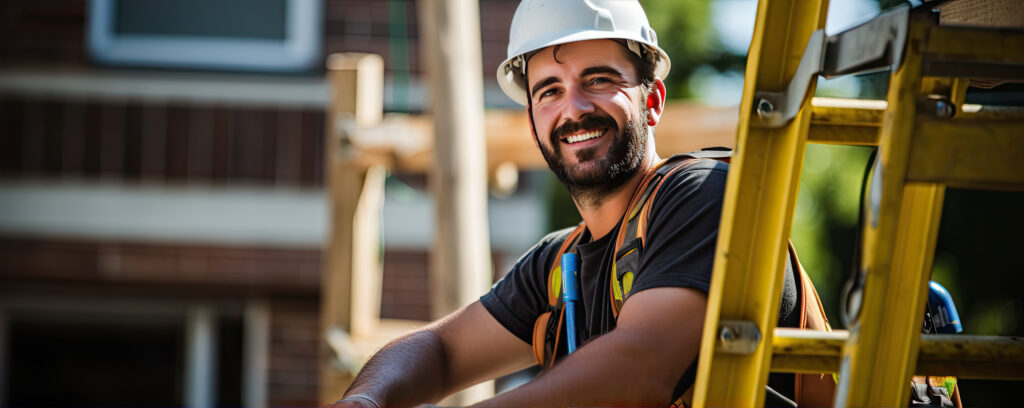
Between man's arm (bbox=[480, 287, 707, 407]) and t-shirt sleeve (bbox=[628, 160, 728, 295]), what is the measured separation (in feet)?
0.13

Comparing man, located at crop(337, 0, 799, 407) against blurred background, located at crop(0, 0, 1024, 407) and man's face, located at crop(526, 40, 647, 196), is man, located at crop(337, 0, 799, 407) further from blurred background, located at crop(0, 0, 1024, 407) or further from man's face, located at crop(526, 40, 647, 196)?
blurred background, located at crop(0, 0, 1024, 407)

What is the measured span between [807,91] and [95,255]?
664cm

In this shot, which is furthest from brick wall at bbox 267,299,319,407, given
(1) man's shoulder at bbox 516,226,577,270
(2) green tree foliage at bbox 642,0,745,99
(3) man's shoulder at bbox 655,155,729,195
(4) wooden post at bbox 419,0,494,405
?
(2) green tree foliage at bbox 642,0,745,99

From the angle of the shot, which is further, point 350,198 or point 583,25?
point 350,198

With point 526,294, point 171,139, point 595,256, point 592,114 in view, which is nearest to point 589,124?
point 592,114

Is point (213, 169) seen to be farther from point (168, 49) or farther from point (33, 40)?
point (33, 40)

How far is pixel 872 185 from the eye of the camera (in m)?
1.65

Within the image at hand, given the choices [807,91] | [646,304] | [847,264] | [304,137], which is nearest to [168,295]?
[304,137]

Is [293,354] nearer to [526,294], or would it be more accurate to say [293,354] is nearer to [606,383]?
[526,294]

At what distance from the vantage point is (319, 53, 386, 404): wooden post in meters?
5.75

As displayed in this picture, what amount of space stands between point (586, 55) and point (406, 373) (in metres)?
0.97

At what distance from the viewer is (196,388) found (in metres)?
7.68

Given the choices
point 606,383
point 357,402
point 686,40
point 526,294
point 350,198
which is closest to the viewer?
point 606,383

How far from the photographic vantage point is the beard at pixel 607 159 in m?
2.77
